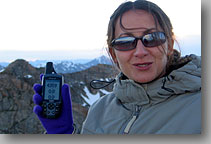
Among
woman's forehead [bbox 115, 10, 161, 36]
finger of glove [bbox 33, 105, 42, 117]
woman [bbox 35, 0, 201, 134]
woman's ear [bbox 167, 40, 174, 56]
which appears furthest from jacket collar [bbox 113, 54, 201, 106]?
finger of glove [bbox 33, 105, 42, 117]

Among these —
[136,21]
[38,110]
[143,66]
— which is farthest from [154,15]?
[38,110]

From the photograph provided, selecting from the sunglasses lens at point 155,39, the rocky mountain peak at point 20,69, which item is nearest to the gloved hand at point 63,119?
the sunglasses lens at point 155,39

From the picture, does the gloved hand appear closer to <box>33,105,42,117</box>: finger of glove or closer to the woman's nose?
<box>33,105,42,117</box>: finger of glove

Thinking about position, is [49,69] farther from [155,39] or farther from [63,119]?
[155,39]

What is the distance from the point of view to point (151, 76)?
104cm

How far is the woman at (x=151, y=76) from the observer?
3.18ft

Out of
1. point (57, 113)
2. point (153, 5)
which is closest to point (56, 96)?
point (57, 113)

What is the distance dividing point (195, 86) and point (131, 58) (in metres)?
0.31

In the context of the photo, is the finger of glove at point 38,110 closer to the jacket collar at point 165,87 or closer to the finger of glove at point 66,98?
the finger of glove at point 66,98

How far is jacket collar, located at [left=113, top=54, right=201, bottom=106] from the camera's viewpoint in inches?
37.6

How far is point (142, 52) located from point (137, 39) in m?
0.06

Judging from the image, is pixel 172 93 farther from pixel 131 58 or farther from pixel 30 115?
pixel 30 115

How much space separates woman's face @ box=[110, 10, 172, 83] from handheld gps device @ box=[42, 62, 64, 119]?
516 millimetres

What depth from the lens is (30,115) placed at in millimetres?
5617
